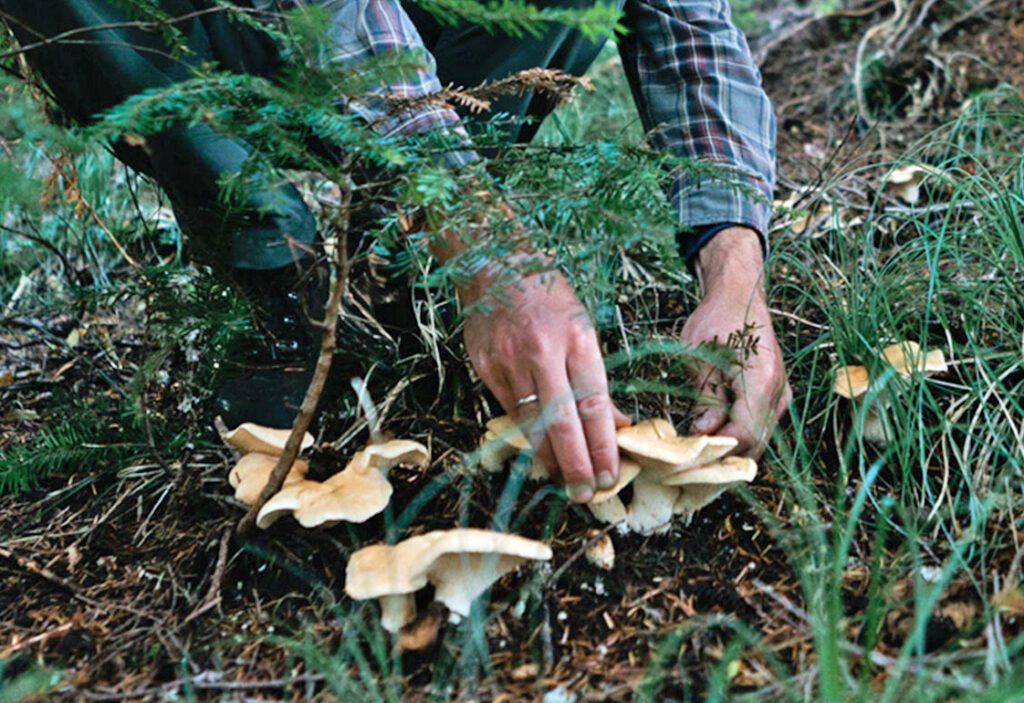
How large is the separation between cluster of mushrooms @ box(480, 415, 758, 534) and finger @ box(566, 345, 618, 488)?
0.12ft

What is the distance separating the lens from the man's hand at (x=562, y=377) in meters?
1.66

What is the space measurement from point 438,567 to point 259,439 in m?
0.58

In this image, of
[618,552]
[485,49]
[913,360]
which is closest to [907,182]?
[913,360]

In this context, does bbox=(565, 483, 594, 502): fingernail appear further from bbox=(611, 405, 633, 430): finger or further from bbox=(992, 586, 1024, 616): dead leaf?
bbox=(992, 586, 1024, 616): dead leaf

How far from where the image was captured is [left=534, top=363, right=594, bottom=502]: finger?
165 cm

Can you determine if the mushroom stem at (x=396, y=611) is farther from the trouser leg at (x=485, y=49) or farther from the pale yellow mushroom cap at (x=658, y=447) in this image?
the trouser leg at (x=485, y=49)

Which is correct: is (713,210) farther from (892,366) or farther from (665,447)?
(665,447)

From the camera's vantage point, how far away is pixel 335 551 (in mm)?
1857

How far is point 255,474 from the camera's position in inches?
74.8

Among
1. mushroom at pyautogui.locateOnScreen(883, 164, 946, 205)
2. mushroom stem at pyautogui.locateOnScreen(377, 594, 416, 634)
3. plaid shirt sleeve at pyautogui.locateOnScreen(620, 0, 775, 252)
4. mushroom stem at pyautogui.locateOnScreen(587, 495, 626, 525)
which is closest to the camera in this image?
mushroom stem at pyautogui.locateOnScreen(377, 594, 416, 634)

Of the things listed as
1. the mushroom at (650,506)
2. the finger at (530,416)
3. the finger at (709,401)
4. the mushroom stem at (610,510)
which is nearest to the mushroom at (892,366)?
the finger at (709,401)

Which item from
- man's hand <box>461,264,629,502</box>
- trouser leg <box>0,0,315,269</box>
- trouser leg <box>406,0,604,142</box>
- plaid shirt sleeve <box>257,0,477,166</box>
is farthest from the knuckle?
trouser leg <box>406,0,604,142</box>

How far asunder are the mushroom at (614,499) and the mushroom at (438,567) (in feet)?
0.69

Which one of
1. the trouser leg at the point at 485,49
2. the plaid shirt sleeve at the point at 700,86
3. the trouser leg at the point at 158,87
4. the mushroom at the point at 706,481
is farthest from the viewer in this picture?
the trouser leg at the point at 485,49
